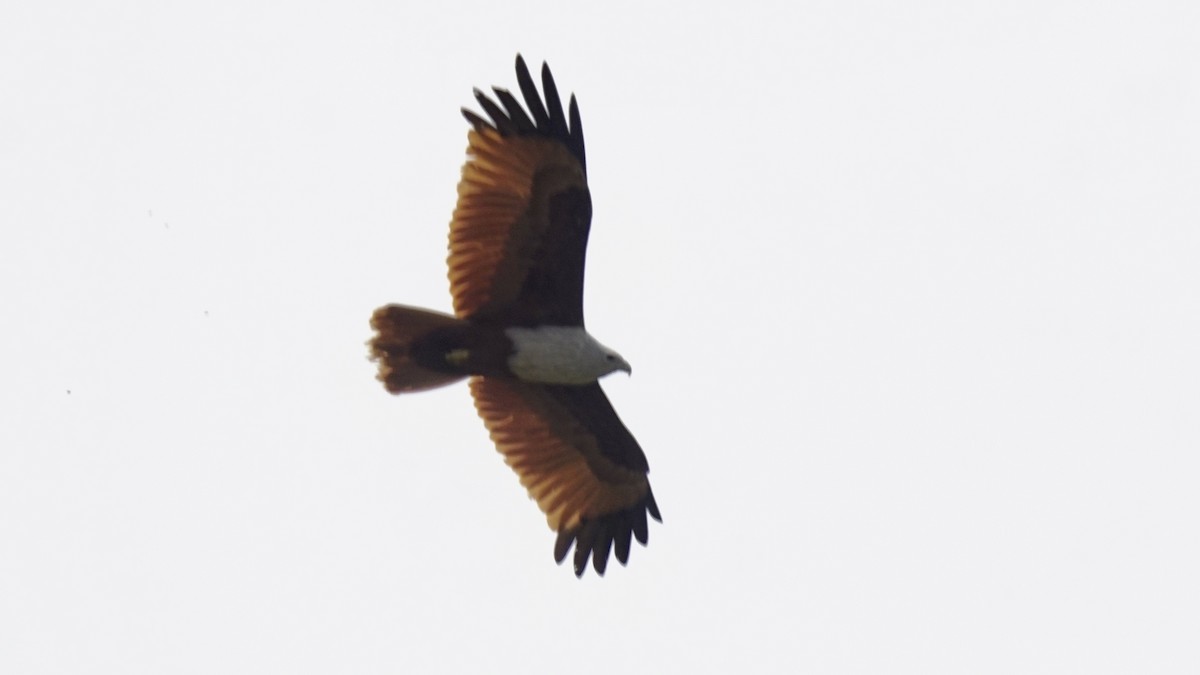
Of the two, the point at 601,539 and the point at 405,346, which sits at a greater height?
the point at 405,346

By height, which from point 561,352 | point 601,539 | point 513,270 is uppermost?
point 513,270

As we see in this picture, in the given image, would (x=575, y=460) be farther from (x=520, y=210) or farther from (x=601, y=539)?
(x=520, y=210)

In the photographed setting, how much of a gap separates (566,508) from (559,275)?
193 centimetres

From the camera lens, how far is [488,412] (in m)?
15.4

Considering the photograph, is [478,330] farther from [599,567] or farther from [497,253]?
[599,567]

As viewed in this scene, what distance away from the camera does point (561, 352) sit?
14.7 meters

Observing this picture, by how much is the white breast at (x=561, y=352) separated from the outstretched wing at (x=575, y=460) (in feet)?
2.11

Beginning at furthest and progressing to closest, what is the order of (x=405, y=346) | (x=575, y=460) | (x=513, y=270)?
(x=575, y=460), (x=513, y=270), (x=405, y=346)

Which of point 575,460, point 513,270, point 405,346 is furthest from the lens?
point 575,460

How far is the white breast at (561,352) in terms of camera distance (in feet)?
48.1

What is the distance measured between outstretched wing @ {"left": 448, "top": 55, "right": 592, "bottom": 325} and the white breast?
0.14 metres

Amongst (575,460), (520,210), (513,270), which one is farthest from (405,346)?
(575,460)

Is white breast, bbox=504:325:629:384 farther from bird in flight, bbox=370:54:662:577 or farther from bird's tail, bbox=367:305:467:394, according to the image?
bird's tail, bbox=367:305:467:394

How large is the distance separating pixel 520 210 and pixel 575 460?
6.89 ft
